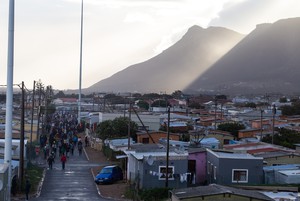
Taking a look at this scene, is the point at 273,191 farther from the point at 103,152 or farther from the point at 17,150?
the point at 103,152

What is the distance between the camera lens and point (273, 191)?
2127cm

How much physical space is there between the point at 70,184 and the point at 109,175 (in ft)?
7.58

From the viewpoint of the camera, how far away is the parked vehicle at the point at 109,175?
95.0ft

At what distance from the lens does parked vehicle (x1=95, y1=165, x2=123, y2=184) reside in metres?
29.0

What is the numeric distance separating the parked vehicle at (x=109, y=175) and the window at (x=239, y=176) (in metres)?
6.53

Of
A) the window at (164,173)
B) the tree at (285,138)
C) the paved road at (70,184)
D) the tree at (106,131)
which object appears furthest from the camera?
the tree at (106,131)

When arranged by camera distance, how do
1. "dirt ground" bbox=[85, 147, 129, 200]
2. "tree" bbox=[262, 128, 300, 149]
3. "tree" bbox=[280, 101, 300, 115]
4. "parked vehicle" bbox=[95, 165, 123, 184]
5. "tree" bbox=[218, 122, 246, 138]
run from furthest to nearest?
"tree" bbox=[280, 101, 300, 115]
"tree" bbox=[218, 122, 246, 138]
"tree" bbox=[262, 128, 300, 149]
"parked vehicle" bbox=[95, 165, 123, 184]
"dirt ground" bbox=[85, 147, 129, 200]

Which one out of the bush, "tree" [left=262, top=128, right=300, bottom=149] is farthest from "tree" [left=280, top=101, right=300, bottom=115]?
the bush

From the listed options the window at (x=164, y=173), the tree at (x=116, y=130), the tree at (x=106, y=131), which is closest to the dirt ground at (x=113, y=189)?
the window at (x=164, y=173)

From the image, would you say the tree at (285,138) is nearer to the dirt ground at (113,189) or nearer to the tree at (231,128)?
the tree at (231,128)

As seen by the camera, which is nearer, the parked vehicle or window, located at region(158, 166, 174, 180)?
window, located at region(158, 166, 174, 180)

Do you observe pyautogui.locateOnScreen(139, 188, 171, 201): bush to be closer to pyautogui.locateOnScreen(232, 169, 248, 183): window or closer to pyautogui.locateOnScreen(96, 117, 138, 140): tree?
pyautogui.locateOnScreen(232, 169, 248, 183): window

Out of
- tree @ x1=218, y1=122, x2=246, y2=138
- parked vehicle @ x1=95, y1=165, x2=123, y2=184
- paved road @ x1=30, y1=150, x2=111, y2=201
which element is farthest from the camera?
tree @ x1=218, y1=122, x2=246, y2=138

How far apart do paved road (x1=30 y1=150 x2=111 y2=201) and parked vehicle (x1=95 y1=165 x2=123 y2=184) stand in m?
0.43
